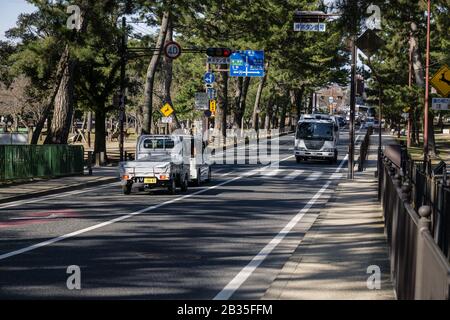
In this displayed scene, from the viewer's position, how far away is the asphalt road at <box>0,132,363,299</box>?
9945 mm

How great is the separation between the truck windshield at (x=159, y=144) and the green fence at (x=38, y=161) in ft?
15.1

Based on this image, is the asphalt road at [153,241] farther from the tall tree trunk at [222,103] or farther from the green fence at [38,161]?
the tall tree trunk at [222,103]

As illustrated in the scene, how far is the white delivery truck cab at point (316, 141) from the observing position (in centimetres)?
4450

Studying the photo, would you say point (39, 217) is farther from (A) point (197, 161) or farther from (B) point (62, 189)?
(A) point (197, 161)

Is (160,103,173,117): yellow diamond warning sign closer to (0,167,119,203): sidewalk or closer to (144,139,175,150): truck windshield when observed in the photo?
(0,167,119,203): sidewalk

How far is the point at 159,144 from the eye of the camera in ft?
87.8

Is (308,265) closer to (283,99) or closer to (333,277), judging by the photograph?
(333,277)

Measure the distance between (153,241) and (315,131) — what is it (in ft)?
105

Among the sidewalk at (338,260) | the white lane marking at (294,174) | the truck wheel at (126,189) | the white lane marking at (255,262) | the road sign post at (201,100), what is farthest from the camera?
the road sign post at (201,100)

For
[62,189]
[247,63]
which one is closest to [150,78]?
[247,63]

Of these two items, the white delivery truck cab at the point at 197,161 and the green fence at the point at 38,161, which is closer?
the green fence at the point at 38,161

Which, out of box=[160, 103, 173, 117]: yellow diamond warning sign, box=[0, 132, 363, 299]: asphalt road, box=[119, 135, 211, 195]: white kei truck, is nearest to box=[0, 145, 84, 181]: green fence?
box=[0, 132, 363, 299]: asphalt road

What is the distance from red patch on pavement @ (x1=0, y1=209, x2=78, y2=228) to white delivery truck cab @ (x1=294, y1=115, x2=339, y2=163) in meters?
26.9

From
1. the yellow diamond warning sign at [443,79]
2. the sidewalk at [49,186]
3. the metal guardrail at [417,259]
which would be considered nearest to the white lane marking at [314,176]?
the yellow diamond warning sign at [443,79]
